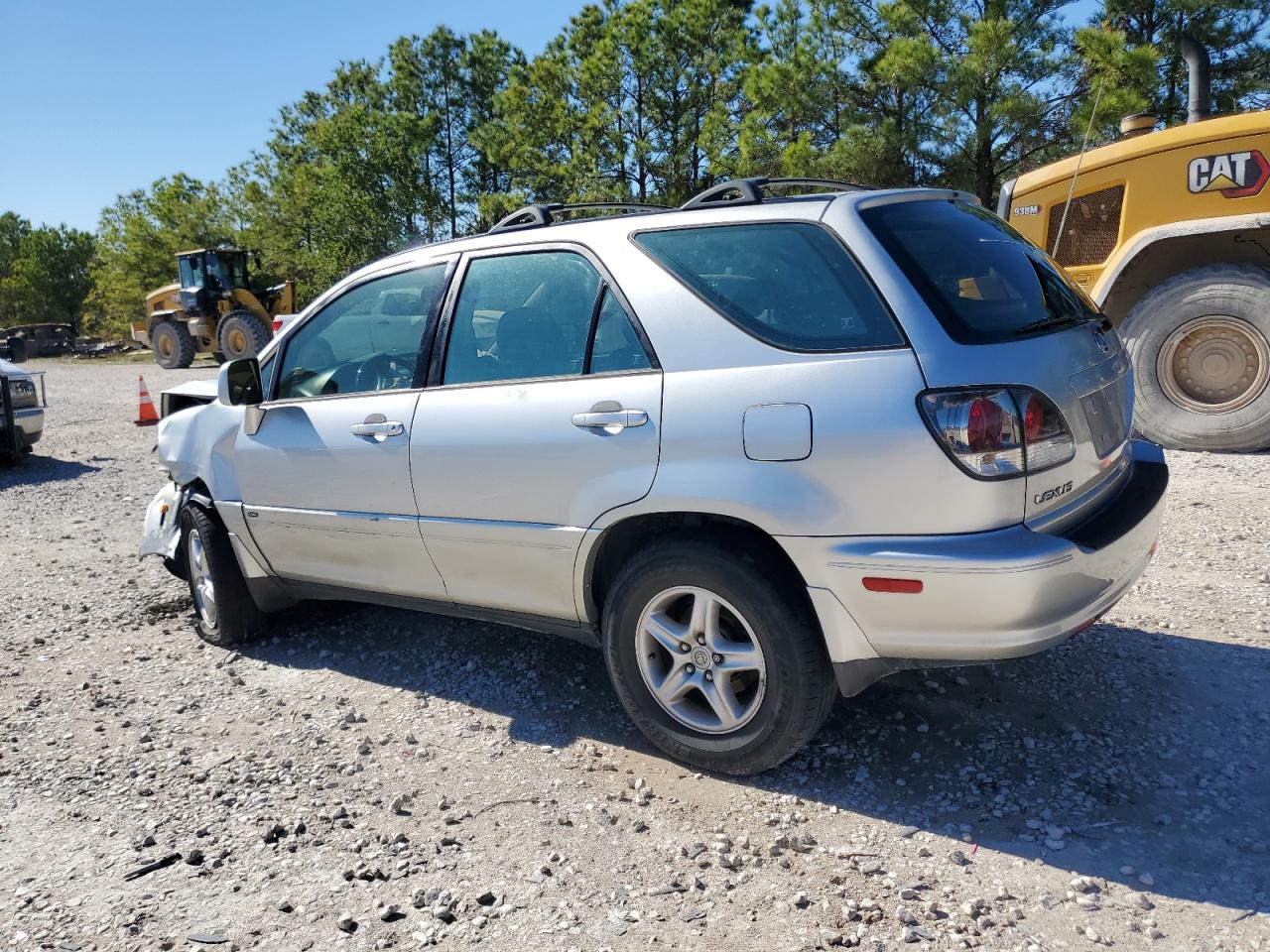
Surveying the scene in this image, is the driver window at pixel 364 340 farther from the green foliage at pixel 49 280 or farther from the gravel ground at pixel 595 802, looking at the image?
the green foliage at pixel 49 280

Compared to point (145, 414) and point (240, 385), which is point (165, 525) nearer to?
point (240, 385)

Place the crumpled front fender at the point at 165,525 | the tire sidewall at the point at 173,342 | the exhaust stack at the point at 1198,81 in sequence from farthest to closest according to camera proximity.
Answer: the tire sidewall at the point at 173,342
the exhaust stack at the point at 1198,81
the crumpled front fender at the point at 165,525

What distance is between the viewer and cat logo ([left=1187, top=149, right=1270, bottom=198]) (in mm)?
6578

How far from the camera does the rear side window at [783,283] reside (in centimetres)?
273

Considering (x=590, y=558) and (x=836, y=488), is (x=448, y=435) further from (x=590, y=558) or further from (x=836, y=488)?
(x=836, y=488)

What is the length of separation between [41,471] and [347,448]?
824cm

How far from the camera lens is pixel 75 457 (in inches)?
437

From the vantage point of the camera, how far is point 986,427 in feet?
8.33

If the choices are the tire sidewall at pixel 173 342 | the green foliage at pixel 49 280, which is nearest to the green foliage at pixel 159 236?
the green foliage at pixel 49 280

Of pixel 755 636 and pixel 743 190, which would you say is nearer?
pixel 755 636

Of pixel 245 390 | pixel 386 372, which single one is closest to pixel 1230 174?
pixel 386 372

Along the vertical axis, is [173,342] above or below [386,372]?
above

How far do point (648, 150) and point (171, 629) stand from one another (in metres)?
25.9

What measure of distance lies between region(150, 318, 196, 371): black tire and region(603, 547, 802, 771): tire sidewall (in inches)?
967
